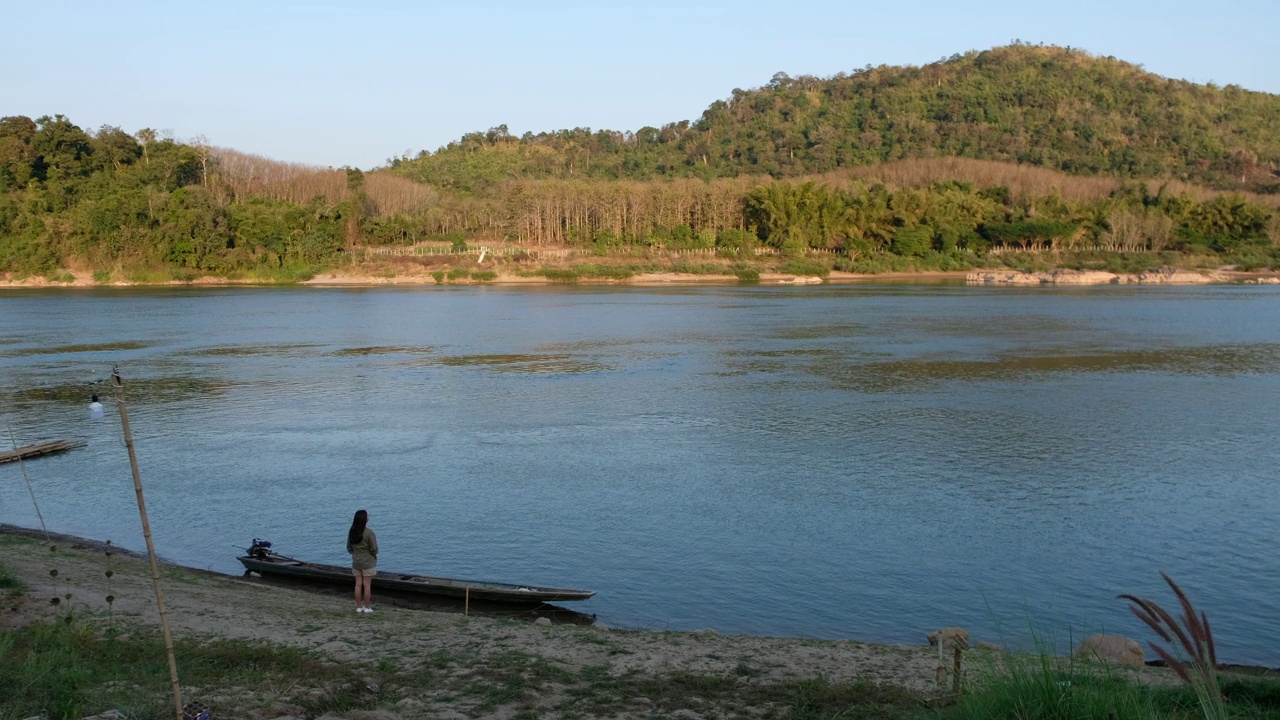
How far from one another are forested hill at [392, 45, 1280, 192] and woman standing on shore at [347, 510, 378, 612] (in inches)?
4558

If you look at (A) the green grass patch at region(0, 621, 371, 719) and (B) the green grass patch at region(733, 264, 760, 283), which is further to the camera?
(B) the green grass patch at region(733, 264, 760, 283)

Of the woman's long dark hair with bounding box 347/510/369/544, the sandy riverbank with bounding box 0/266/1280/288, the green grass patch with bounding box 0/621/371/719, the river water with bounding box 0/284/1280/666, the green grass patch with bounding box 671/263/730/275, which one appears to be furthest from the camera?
the green grass patch with bounding box 671/263/730/275

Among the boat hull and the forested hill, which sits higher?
the forested hill

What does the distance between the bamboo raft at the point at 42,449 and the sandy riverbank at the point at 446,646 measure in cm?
967

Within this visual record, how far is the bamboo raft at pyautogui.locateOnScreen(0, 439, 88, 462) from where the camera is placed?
65.5 ft

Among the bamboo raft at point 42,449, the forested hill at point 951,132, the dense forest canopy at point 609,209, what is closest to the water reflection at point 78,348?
the bamboo raft at point 42,449

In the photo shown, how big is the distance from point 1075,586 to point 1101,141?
15195 cm

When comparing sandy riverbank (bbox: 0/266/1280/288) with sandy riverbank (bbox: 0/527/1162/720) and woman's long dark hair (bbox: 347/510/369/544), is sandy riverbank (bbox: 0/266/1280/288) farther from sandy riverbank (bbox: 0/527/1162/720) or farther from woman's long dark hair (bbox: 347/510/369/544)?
sandy riverbank (bbox: 0/527/1162/720)

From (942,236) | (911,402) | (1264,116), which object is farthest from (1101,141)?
(911,402)

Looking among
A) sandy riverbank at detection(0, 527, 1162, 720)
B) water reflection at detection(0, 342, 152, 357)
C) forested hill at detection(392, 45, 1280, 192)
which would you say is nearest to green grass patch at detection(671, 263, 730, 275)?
forested hill at detection(392, 45, 1280, 192)

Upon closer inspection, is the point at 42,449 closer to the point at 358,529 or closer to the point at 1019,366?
the point at 358,529

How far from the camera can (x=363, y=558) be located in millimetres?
11195

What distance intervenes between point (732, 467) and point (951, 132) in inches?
5914

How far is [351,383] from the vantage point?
102ft
